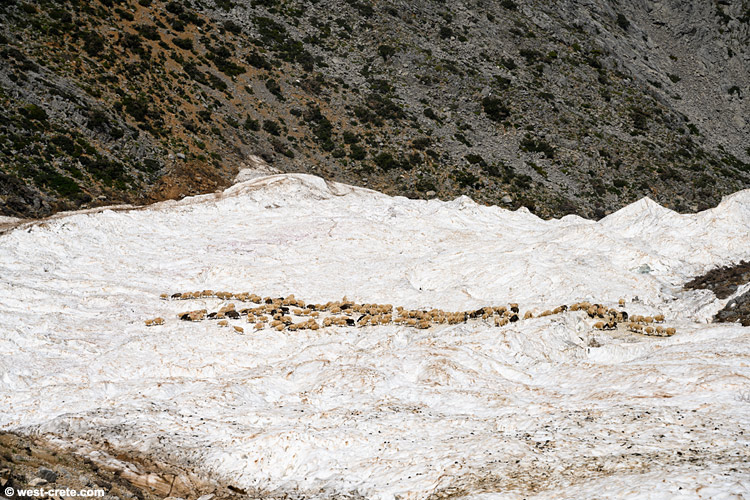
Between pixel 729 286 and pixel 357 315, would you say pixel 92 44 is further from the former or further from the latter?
pixel 729 286

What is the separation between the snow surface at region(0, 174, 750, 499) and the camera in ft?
67.3

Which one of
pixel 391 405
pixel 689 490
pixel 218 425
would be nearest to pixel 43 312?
pixel 218 425

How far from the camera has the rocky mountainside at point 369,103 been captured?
6600 centimetres

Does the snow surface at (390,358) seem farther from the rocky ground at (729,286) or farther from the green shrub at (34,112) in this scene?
the green shrub at (34,112)

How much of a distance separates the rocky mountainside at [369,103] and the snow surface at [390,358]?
16.2 meters

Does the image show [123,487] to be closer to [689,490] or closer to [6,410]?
[6,410]

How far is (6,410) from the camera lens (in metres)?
25.9

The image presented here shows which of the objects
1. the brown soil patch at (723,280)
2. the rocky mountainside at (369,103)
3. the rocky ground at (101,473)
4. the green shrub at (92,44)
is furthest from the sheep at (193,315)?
the green shrub at (92,44)

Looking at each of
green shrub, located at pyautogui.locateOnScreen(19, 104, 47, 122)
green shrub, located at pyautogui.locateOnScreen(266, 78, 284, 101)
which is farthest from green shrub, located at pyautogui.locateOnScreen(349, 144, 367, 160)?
green shrub, located at pyautogui.locateOnScreen(19, 104, 47, 122)

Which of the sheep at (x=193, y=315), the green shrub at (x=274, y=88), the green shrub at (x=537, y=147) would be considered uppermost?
the green shrub at (x=274, y=88)

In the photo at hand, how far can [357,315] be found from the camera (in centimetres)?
3903

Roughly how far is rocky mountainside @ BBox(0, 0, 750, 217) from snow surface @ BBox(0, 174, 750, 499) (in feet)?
53.1

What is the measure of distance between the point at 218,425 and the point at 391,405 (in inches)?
285

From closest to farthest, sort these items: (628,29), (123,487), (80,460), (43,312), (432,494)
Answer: (432,494) < (123,487) < (80,460) < (43,312) < (628,29)
